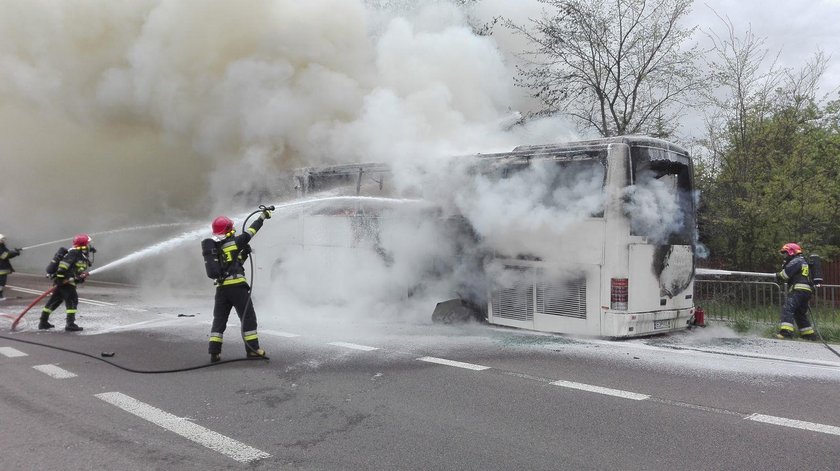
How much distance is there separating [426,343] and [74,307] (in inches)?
203

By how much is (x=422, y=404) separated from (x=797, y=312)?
6.07m

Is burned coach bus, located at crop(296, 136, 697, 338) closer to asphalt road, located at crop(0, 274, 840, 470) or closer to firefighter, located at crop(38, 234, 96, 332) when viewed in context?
asphalt road, located at crop(0, 274, 840, 470)

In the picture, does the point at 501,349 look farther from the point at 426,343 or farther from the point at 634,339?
the point at 634,339

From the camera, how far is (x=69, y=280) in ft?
27.8

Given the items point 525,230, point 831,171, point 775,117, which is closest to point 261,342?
point 525,230

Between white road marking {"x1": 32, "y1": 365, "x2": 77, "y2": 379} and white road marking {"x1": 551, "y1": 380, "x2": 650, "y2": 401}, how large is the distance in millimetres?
4464

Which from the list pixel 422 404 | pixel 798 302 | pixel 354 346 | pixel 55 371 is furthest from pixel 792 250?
pixel 55 371

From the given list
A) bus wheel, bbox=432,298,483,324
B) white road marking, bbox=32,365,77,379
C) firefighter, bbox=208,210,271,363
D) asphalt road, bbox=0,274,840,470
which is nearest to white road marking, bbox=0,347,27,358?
asphalt road, bbox=0,274,840,470

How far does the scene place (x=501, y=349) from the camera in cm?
675

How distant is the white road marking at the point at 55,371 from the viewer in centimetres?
559

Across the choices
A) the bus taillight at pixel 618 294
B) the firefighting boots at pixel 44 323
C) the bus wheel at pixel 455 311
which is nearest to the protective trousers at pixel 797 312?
the bus taillight at pixel 618 294

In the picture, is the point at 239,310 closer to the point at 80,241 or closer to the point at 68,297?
the point at 68,297

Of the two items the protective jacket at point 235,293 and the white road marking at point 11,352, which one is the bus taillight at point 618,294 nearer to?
the protective jacket at point 235,293

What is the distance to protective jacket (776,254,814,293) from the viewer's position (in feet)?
26.1
